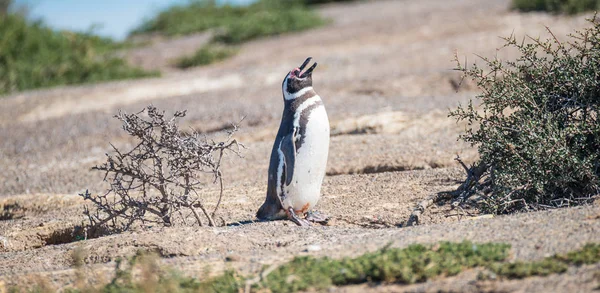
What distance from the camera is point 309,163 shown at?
5.29m

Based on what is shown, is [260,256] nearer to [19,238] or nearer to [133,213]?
[133,213]

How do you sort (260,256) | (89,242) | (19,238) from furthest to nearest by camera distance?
(19,238) < (89,242) < (260,256)

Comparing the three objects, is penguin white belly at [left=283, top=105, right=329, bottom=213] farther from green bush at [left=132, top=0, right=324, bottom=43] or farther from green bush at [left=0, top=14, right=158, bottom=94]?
green bush at [left=132, top=0, right=324, bottom=43]

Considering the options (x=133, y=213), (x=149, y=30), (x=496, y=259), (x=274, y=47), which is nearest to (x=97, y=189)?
(x=133, y=213)

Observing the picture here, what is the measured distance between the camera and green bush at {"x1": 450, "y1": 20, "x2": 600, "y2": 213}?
4.97 metres

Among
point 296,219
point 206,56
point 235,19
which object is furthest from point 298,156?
point 235,19

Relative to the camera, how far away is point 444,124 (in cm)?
809

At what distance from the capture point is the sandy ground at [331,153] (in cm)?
423

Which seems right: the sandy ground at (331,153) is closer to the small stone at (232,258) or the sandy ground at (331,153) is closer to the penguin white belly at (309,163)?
the small stone at (232,258)

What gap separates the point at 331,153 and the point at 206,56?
30.6 feet

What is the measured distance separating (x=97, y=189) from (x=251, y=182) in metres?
1.48

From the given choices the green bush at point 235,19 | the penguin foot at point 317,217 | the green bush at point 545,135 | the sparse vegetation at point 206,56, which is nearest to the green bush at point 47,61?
the sparse vegetation at point 206,56

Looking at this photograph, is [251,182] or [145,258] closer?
[145,258]

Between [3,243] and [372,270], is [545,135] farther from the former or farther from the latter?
[3,243]
